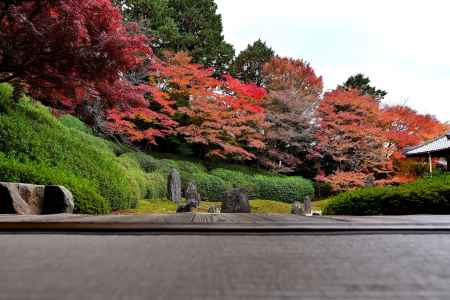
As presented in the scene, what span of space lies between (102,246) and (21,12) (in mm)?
4630

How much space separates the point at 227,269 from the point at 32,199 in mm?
4871

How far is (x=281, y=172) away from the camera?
62.8ft

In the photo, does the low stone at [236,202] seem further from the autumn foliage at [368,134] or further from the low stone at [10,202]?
the autumn foliage at [368,134]

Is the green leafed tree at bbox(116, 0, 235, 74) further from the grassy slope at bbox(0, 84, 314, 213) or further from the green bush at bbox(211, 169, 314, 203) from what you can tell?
the grassy slope at bbox(0, 84, 314, 213)

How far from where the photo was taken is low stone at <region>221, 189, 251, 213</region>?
9.83m

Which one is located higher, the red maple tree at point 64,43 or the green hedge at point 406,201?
the red maple tree at point 64,43

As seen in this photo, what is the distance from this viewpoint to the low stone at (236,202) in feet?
32.2

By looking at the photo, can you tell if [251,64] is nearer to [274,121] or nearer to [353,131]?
[274,121]

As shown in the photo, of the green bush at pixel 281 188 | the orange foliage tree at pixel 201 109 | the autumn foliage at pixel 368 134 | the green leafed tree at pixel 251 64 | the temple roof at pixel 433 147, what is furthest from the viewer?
the green leafed tree at pixel 251 64

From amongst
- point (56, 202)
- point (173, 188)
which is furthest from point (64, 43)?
point (173, 188)

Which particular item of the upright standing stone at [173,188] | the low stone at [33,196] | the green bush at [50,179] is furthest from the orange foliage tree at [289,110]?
the low stone at [33,196]

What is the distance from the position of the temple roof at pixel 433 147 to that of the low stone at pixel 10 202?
12406 millimetres

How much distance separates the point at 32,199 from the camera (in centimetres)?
486

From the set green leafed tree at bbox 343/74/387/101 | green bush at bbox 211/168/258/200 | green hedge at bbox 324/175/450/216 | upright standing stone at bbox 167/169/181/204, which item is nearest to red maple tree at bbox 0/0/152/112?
green hedge at bbox 324/175/450/216
